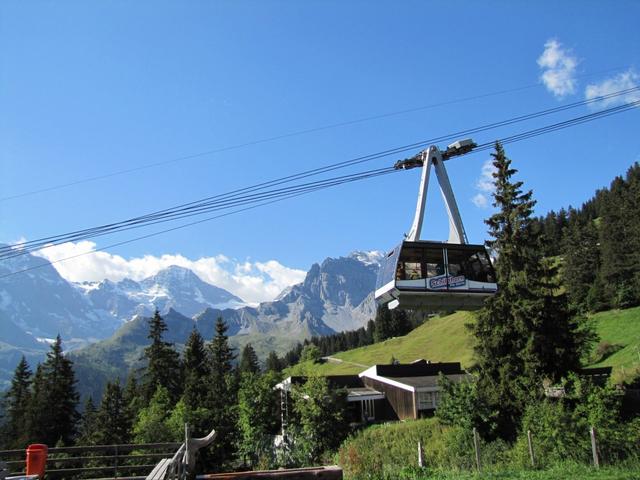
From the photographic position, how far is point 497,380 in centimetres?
4169

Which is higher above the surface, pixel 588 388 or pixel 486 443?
pixel 588 388

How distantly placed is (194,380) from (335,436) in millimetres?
33002

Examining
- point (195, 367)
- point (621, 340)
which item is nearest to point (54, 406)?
point (195, 367)

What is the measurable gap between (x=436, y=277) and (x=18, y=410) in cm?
8058

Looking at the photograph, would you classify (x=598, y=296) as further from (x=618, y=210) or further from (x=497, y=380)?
(x=497, y=380)

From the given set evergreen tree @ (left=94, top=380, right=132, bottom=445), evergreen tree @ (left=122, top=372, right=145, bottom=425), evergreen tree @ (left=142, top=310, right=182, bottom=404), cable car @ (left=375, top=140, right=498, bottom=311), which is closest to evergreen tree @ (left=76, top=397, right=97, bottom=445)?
evergreen tree @ (left=94, top=380, right=132, bottom=445)

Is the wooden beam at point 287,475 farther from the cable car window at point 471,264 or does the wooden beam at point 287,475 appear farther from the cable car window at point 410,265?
the cable car window at point 471,264

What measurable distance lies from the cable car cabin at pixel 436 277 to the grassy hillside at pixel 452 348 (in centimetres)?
2210

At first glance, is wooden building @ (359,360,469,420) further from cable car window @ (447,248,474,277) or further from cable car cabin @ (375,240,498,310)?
cable car window @ (447,248,474,277)

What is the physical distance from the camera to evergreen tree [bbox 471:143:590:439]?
40.2 metres

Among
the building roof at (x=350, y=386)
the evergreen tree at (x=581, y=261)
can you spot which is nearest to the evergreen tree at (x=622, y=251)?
the evergreen tree at (x=581, y=261)

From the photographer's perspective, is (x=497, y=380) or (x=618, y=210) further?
(x=618, y=210)

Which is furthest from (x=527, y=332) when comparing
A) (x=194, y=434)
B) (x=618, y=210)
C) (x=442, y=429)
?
(x=618, y=210)

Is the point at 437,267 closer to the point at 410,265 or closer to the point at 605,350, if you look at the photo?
the point at 410,265
